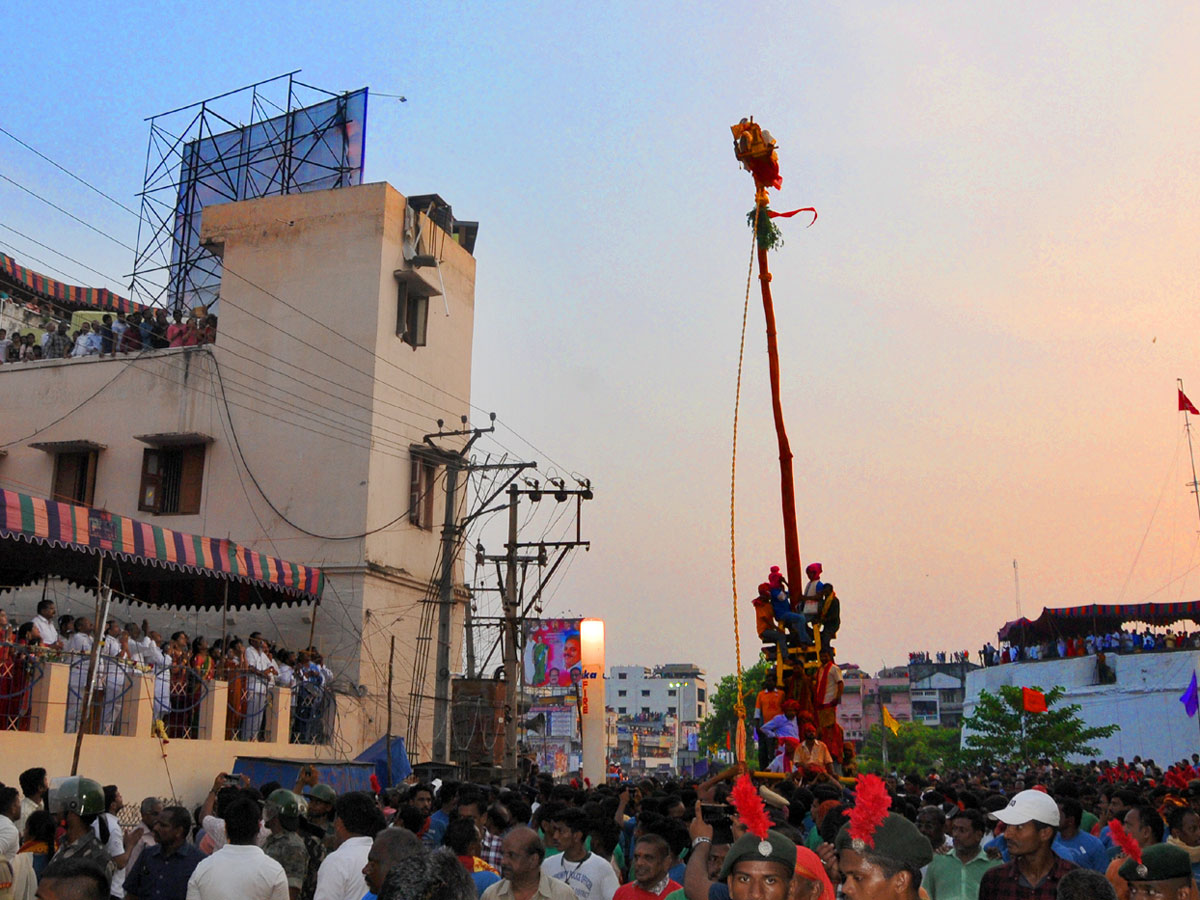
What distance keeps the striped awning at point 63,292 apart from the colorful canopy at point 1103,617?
37.8 m

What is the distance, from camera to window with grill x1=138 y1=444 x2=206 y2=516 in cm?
2666

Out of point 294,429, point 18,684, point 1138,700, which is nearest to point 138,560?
point 18,684

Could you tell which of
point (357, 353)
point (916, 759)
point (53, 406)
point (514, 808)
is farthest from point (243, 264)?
point (916, 759)

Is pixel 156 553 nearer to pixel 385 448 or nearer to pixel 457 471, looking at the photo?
pixel 385 448

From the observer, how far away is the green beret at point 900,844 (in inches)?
163

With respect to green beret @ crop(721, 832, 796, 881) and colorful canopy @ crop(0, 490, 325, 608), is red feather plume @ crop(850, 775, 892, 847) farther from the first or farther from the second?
colorful canopy @ crop(0, 490, 325, 608)

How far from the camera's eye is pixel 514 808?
31.1 feet

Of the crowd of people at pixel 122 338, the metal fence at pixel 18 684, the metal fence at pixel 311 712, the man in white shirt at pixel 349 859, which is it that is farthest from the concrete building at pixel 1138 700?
the man in white shirt at pixel 349 859

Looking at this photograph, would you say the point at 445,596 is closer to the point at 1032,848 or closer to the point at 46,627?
the point at 46,627

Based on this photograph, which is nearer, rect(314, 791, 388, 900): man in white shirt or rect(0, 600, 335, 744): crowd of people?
rect(314, 791, 388, 900): man in white shirt

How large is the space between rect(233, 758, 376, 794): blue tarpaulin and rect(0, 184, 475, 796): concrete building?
6912mm

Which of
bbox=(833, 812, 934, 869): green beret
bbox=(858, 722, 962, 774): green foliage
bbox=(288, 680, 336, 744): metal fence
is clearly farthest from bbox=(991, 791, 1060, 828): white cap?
bbox=(858, 722, 962, 774): green foliage

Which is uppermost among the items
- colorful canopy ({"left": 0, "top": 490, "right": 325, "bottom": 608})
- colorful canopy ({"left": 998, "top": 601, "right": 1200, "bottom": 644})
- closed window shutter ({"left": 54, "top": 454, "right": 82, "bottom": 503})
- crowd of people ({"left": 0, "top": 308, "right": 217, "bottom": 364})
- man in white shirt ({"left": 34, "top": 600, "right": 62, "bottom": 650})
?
crowd of people ({"left": 0, "top": 308, "right": 217, "bottom": 364})

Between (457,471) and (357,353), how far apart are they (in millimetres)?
3856
